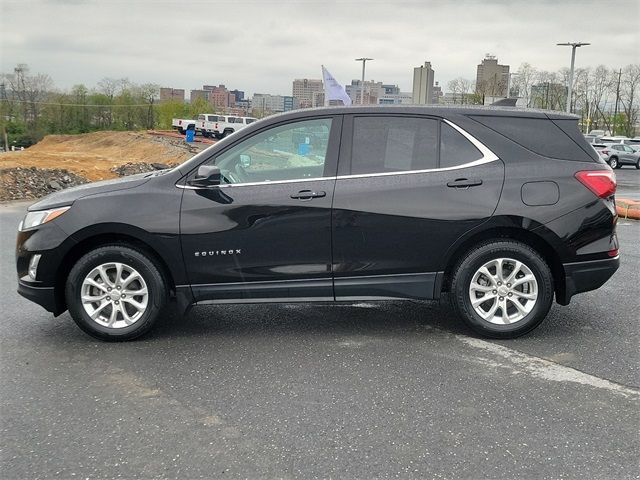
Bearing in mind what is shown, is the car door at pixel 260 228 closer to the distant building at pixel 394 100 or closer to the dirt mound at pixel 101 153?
the distant building at pixel 394 100

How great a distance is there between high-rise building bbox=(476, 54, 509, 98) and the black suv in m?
43.6

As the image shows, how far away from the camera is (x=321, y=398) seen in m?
3.78

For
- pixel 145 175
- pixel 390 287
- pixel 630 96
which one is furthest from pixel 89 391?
pixel 630 96

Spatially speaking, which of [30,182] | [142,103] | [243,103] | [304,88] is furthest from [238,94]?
[30,182]

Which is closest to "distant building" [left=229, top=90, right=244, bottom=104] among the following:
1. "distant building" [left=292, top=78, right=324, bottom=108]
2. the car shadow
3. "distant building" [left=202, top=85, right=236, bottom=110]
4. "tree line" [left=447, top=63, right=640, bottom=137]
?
"distant building" [left=202, top=85, right=236, bottom=110]

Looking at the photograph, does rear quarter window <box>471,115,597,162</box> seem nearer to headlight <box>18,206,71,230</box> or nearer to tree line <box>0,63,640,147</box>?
headlight <box>18,206,71,230</box>

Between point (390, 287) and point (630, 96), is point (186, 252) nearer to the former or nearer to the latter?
point (390, 287)

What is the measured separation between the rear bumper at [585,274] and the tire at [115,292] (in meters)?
3.13

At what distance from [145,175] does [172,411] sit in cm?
221

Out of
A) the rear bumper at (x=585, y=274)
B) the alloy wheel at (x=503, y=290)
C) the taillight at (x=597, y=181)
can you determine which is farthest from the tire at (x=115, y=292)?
the taillight at (x=597, y=181)

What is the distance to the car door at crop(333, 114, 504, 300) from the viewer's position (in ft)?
15.4

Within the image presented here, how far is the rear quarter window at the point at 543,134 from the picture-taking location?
4867 millimetres

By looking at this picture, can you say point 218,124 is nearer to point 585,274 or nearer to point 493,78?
point 493,78

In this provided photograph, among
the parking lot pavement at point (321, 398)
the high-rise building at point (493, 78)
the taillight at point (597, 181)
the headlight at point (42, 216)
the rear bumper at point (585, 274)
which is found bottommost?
the parking lot pavement at point (321, 398)
